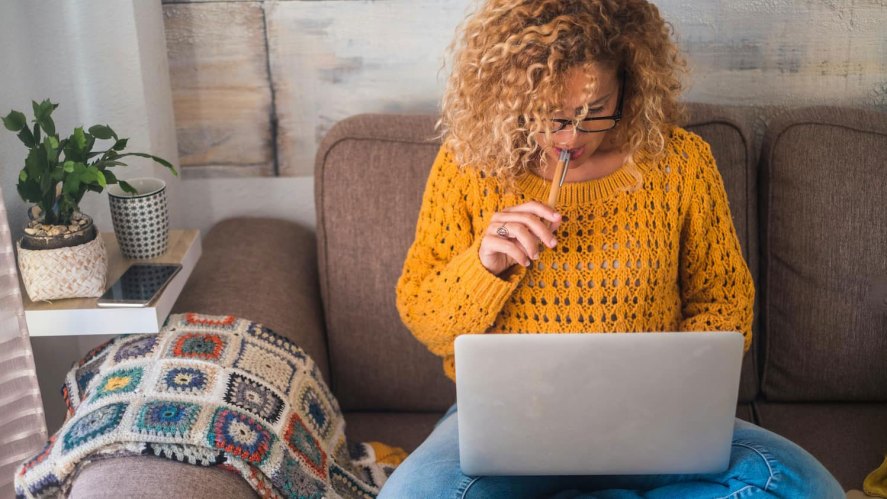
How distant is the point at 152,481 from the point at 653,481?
2.12 feet

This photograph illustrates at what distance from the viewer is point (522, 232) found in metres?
1.12

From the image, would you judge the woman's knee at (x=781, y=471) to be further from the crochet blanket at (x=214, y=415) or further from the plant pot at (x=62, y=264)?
the plant pot at (x=62, y=264)

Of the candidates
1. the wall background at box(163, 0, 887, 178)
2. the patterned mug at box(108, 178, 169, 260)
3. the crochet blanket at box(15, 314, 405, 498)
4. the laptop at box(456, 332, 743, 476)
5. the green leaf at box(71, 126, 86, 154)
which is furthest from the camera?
the wall background at box(163, 0, 887, 178)

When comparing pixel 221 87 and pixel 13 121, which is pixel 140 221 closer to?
pixel 13 121

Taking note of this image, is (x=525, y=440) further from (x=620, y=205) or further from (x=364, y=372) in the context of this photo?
(x=364, y=372)

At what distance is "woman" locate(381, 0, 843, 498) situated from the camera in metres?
1.14

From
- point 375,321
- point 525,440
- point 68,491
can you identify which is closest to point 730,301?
point 525,440

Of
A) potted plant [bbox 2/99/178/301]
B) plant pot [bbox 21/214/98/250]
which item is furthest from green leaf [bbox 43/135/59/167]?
plant pot [bbox 21/214/98/250]

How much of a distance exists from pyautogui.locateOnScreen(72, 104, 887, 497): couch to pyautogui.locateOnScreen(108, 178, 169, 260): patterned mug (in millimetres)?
124

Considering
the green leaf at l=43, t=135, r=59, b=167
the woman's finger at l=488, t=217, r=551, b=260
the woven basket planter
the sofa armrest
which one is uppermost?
the green leaf at l=43, t=135, r=59, b=167

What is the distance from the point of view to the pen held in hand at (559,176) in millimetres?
1145

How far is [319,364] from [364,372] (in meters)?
0.11

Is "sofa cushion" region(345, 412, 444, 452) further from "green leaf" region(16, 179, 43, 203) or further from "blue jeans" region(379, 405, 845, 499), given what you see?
"green leaf" region(16, 179, 43, 203)

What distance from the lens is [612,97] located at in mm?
1199
